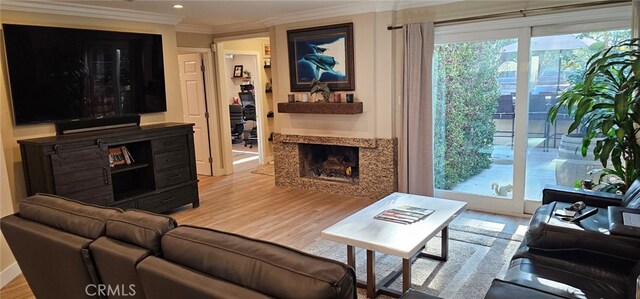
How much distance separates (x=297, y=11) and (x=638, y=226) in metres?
4.02

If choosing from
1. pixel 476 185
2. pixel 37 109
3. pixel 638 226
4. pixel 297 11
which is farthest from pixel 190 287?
pixel 297 11

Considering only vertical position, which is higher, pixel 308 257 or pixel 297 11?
pixel 297 11

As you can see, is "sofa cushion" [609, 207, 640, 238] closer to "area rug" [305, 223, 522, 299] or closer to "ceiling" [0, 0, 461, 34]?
"area rug" [305, 223, 522, 299]

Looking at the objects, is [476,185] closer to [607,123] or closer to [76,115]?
[607,123]

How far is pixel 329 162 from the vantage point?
5.50m

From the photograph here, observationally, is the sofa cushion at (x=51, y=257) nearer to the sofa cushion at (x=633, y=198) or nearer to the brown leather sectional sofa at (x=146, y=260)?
the brown leather sectional sofa at (x=146, y=260)

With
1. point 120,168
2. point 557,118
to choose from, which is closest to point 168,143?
point 120,168

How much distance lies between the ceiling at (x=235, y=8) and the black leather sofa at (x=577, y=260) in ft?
9.31

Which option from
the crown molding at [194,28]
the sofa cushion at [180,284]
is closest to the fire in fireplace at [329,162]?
the crown molding at [194,28]

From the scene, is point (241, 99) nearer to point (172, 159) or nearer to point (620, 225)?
point (172, 159)

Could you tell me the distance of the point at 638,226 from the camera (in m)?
2.10

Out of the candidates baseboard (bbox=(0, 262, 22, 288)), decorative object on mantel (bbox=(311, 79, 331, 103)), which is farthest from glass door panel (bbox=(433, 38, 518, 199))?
baseboard (bbox=(0, 262, 22, 288))

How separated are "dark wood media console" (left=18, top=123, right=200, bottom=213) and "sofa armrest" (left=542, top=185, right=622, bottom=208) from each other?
3.67 metres

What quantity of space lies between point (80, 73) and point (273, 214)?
2488 millimetres
